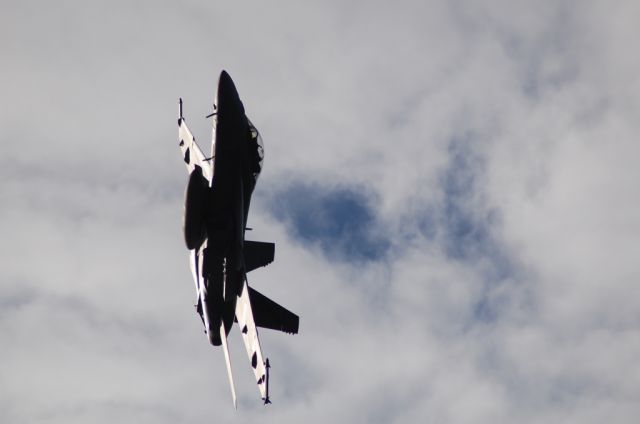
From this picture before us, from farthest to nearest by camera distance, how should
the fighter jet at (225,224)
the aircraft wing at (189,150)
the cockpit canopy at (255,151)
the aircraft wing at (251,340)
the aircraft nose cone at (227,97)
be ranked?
the aircraft wing at (189,150), the cockpit canopy at (255,151), the aircraft wing at (251,340), the aircraft nose cone at (227,97), the fighter jet at (225,224)

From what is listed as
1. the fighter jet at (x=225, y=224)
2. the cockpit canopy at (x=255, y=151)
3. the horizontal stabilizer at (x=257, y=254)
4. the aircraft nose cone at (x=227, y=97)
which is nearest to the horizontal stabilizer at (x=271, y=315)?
the horizontal stabilizer at (x=257, y=254)

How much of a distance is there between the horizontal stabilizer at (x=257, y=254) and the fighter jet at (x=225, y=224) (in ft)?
10.2

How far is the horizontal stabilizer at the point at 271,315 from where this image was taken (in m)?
36.9

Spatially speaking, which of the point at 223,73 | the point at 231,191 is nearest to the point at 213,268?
the point at 231,191

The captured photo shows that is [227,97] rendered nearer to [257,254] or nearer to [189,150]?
[189,150]

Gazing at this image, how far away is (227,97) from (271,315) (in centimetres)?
1245

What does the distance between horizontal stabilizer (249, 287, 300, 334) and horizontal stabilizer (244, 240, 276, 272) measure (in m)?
1.40

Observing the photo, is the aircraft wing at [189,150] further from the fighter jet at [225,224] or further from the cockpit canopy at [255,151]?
the cockpit canopy at [255,151]

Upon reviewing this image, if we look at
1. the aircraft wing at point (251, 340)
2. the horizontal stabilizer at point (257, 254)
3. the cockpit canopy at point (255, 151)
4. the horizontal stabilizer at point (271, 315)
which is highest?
the cockpit canopy at point (255, 151)

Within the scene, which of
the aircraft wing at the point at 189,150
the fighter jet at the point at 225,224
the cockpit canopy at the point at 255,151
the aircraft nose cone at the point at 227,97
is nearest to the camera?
the fighter jet at the point at 225,224

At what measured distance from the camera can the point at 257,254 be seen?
122 ft

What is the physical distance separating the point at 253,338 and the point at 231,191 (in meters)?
7.23

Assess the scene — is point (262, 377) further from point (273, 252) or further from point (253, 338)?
point (273, 252)

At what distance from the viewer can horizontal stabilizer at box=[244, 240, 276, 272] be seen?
3684 cm
